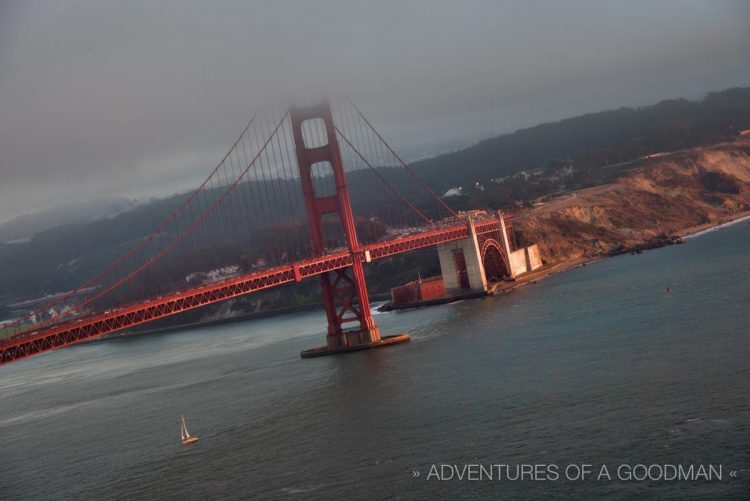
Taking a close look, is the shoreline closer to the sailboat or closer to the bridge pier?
the bridge pier

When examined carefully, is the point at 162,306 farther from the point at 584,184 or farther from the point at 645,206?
the point at 584,184

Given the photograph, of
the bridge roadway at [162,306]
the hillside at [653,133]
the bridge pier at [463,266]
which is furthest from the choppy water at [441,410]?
the hillside at [653,133]

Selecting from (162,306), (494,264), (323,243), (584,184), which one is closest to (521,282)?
(494,264)

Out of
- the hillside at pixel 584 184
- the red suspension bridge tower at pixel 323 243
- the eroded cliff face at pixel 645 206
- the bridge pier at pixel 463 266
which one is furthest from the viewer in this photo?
the hillside at pixel 584 184

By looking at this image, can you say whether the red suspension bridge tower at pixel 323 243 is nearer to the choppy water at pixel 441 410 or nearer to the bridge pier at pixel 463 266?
the choppy water at pixel 441 410

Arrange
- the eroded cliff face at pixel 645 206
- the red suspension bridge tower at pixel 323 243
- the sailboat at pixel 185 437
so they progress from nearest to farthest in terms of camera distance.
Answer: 1. the sailboat at pixel 185 437
2. the red suspension bridge tower at pixel 323 243
3. the eroded cliff face at pixel 645 206

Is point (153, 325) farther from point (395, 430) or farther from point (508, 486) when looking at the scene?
point (508, 486)
